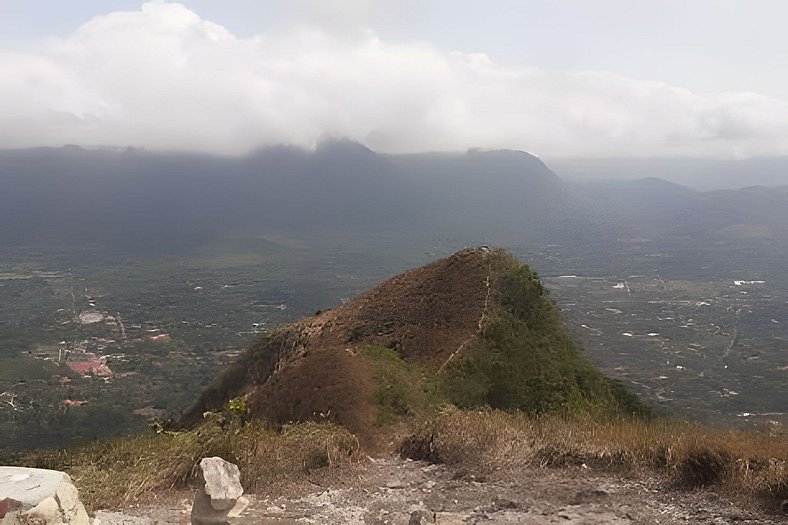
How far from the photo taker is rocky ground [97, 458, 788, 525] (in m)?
7.68

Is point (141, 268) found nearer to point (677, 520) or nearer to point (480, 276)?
point (480, 276)

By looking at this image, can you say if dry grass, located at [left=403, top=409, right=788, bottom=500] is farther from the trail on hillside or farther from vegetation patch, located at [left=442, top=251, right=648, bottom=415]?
the trail on hillside

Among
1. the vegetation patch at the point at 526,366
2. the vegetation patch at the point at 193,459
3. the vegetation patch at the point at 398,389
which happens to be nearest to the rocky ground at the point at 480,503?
the vegetation patch at the point at 193,459

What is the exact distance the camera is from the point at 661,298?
8156 cm

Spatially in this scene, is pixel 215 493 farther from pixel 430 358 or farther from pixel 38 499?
pixel 430 358

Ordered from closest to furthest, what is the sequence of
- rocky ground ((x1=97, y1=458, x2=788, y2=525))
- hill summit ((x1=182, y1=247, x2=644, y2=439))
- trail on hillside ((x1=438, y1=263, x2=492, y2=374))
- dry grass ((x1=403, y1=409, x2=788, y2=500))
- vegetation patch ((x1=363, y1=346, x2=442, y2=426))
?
rocky ground ((x1=97, y1=458, x2=788, y2=525)) → dry grass ((x1=403, y1=409, x2=788, y2=500)) → vegetation patch ((x1=363, y1=346, x2=442, y2=426)) → hill summit ((x1=182, y1=247, x2=644, y2=439)) → trail on hillside ((x1=438, y1=263, x2=492, y2=374))

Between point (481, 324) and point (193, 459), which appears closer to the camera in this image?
point (193, 459)

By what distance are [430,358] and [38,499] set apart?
475 inches

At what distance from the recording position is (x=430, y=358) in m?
17.6

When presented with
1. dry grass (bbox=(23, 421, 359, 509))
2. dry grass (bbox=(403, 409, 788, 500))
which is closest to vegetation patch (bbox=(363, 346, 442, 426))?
dry grass (bbox=(403, 409, 788, 500))

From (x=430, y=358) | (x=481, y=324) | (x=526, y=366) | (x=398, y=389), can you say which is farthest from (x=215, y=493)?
(x=481, y=324)

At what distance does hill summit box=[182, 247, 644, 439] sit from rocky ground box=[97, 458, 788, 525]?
3.09m

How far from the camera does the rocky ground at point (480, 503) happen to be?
7.68 metres

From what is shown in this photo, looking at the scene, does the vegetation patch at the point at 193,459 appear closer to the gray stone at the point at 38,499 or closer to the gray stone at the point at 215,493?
the gray stone at the point at 215,493
